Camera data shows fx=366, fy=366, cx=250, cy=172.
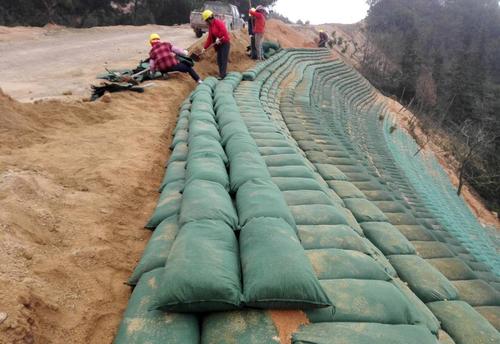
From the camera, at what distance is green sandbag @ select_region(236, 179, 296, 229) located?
2207 mm

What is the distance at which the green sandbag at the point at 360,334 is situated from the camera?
59.5 inches

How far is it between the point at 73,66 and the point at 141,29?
8.08m

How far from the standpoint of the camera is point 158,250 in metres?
2.10

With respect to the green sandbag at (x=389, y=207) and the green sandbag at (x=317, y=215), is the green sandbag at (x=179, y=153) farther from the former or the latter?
the green sandbag at (x=389, y=207)

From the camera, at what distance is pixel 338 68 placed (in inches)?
562

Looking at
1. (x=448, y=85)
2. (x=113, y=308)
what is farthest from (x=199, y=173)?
(x=448, y=85)

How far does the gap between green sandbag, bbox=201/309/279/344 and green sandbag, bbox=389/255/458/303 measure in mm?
1277

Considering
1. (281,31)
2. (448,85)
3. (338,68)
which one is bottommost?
(448,85)

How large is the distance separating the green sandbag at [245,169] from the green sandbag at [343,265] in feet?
2.15

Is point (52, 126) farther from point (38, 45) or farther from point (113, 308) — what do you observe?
point (38, 45)

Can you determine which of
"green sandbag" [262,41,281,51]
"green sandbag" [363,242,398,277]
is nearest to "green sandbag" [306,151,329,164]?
"green sandbag" [363,242,398,277]

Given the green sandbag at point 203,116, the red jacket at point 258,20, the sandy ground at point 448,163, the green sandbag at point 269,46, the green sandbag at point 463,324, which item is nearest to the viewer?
the green sandbag at point 463,324

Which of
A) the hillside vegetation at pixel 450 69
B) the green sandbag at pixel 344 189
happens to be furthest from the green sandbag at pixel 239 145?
the hillside vegetation at pixel 450 69

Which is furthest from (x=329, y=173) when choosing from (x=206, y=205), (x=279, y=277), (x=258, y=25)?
(x=258, y=25)
